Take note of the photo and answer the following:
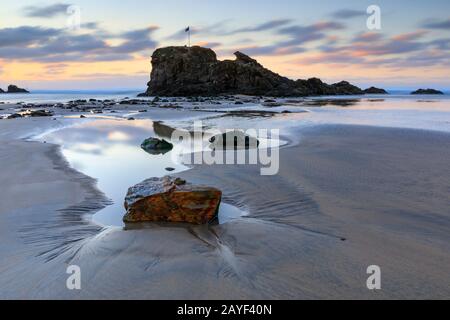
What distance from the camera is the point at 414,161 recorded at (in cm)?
888

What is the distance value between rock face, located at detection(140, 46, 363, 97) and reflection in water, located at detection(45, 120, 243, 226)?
219 feet

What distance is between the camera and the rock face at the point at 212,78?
83375 millimetres

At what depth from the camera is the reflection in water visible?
579cm

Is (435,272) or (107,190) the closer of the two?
(435,272)

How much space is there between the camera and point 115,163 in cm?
961

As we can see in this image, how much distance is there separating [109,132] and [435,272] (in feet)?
50.2

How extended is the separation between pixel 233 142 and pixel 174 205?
684 cm

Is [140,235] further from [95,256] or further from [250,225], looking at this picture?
[250,225]

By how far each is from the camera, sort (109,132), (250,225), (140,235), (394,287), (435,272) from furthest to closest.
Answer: (109,132) → (250,225) → (140,235) → (435,272) → (394,287)

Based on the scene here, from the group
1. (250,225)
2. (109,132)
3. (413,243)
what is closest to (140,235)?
(250,225)

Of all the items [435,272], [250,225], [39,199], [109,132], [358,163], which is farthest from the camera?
[109,132]
